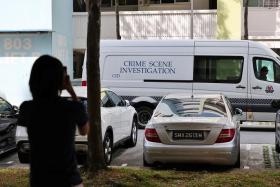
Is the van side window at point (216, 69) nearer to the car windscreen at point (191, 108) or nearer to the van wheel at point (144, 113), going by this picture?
the van wheel at point (144, 113)

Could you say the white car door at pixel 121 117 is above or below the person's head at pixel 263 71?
below

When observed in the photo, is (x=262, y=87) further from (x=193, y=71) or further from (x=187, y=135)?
(x=187, y=135)

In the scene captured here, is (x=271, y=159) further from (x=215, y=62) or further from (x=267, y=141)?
(x=215, y=62)

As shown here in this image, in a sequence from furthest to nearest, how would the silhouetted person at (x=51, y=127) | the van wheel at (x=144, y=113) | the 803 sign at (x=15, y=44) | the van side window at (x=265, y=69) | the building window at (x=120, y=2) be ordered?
the building window at (x=120, y=2) → the 803 sign at (x=15, y=44) → the van wheel at (x=144, y=113) → the van side window at (x=265, y=69) → the silhouetted person at (x=51, y=127)

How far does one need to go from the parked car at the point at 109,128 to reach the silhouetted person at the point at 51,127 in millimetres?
5612

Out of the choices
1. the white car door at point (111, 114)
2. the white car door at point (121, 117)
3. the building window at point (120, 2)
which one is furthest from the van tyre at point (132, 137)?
the building window at point (120, 2)

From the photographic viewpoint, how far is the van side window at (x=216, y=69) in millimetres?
16016

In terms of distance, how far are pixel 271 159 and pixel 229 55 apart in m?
5.52

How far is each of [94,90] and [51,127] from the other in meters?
3.91

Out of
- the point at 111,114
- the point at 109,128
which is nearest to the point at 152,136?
the point at 109,128

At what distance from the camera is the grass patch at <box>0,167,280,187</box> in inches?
300

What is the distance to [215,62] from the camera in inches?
634

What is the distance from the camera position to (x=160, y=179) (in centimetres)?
808

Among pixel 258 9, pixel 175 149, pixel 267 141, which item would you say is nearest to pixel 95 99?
pixel 175 149
